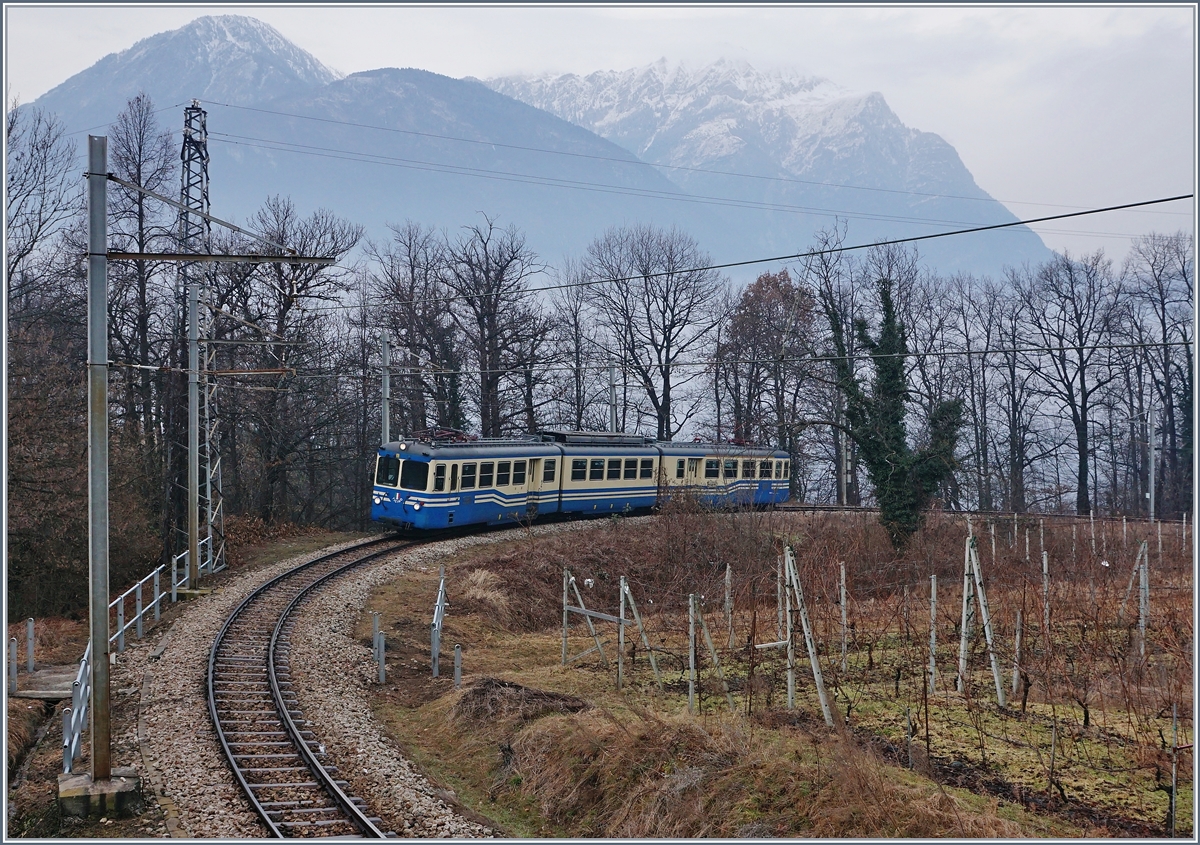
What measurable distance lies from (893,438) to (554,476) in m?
9.49

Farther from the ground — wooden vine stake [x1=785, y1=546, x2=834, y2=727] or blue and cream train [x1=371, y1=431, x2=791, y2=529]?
blue and cream train [x1=371, y1=431, x2=791, y2=529]

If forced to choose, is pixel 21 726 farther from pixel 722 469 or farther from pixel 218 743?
pixel 722 469

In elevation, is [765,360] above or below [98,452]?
above

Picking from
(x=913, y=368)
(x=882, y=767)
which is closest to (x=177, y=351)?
(x=882, y=767)

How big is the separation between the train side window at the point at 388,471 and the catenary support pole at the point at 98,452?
15.2m

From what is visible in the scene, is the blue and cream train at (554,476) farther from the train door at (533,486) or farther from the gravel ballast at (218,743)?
the gravel ballast at (218,743)

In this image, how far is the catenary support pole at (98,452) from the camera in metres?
9.05

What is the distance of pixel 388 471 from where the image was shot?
24875 mm

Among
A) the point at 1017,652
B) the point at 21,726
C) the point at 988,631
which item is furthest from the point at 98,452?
the point at 1017,652

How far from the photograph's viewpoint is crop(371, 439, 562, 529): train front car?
→ 79.9ft

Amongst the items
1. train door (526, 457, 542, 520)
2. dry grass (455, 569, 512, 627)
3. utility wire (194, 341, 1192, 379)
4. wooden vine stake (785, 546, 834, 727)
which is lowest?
dry grass (455, 569, 512, 627)

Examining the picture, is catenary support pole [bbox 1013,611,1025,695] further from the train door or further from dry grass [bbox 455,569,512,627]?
the train door

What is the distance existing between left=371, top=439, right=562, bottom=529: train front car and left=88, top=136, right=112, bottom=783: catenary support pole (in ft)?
48.2

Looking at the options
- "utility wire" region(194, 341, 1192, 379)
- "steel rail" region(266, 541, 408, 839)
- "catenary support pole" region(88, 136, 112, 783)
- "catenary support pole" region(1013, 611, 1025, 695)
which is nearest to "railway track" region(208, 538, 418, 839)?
"steel rail" region(266, 541, 408, 839)
